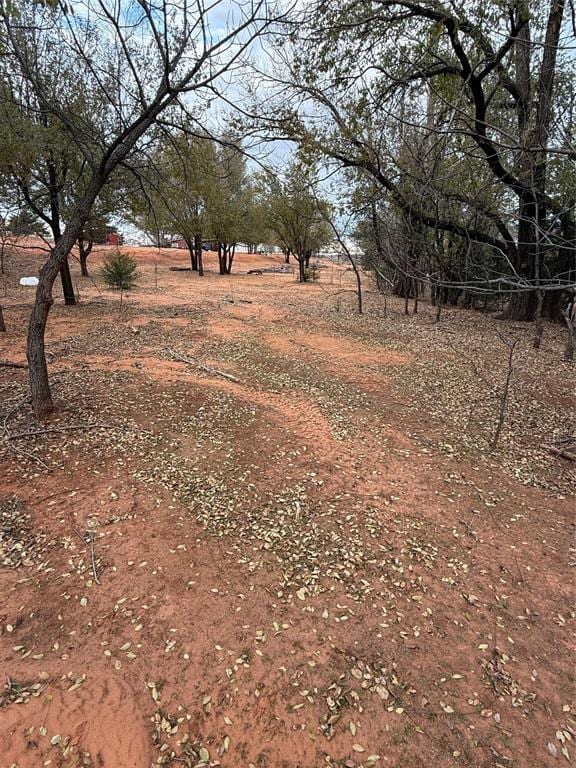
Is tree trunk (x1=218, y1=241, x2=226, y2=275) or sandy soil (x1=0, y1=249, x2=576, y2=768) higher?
tree trunk (x1=218, y1=241, x2=226, y2=275)

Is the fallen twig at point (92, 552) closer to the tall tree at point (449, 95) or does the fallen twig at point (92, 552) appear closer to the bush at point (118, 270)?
the tall tree at point (449, 95)

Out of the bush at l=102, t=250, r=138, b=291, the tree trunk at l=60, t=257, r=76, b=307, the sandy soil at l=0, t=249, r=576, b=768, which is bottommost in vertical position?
the sandy soil at l=0, t=249, r=576, b=768

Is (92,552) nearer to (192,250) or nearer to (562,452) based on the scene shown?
(562,452)

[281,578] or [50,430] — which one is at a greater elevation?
[50,430]

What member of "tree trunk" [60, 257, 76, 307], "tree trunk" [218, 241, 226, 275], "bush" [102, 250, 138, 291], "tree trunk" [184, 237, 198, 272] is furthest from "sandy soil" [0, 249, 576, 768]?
"tree trunk" [218, 241, 226, 275]

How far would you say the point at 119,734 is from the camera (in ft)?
5.72

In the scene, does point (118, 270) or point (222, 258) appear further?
point (222, 258)

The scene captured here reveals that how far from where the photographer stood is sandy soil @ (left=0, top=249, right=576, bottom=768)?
1.80 metres

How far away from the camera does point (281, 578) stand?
2.63 m

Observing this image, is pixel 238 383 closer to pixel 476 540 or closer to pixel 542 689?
pixel 476 540

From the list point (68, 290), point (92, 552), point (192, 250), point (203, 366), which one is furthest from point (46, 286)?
point (192, 250)

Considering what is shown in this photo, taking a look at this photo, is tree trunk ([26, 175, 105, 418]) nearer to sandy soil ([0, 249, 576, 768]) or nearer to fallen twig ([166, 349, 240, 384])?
sandy soil ([0, 249, 576, 768])

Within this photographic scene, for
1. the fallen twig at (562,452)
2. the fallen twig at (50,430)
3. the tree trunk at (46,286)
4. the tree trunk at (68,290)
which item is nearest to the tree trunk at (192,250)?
the tree trunk at (68,290)

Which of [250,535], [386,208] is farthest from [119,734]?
[386,208]
